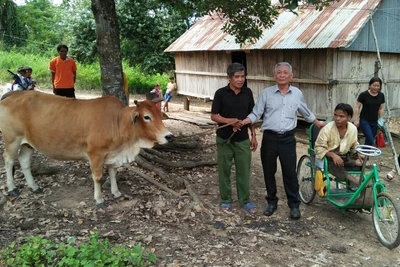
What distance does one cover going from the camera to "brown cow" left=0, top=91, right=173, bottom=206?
16.4ft

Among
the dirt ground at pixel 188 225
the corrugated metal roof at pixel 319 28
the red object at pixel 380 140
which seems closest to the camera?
the dirt ground at pixel 188 225

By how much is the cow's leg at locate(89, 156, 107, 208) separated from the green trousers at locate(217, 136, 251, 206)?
1602mm

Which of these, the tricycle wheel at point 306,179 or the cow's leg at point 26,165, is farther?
the tricycle wheel at point 306,179

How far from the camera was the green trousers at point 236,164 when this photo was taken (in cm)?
511

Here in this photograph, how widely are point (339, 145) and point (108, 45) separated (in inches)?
154

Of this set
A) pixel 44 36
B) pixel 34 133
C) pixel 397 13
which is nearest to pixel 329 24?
A: pixel 397 13

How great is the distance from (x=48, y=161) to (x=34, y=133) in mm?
1610

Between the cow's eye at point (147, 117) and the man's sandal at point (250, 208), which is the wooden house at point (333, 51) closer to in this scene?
the man's sandal at point (250, 208)

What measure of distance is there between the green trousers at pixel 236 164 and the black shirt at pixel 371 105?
3614mm

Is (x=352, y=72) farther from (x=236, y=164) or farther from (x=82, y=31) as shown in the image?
(x=82, y=31)

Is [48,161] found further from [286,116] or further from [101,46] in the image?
[286,116]

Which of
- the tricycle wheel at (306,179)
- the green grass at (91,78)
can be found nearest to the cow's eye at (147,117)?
the tricycle wheel at (306,179)

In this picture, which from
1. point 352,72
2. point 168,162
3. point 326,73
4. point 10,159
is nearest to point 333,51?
point 326,73

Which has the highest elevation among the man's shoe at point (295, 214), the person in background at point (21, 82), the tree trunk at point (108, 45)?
the tree trunk at point (108, 45)
